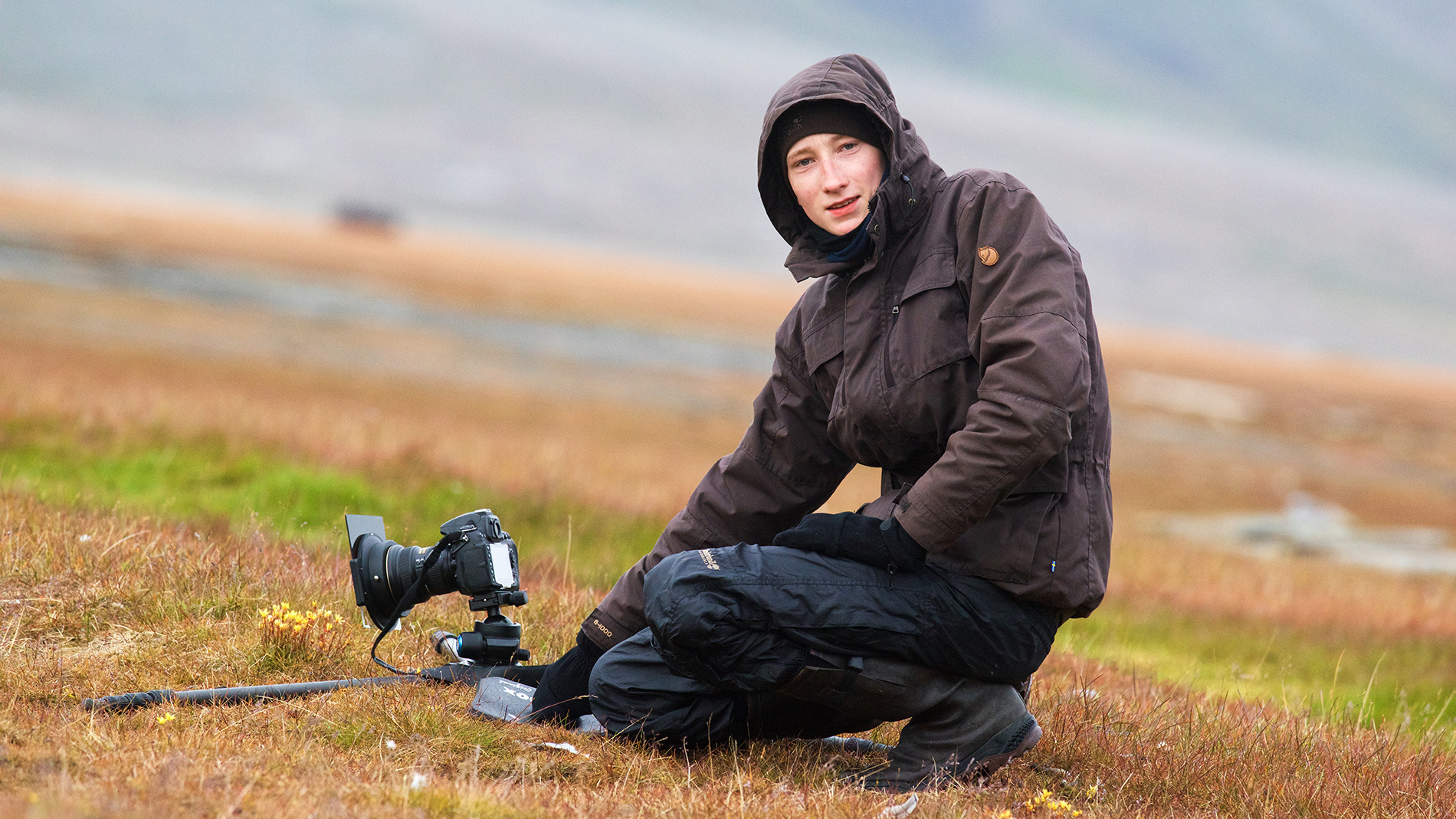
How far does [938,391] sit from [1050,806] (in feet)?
4.18

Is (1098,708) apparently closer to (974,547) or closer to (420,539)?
(974,547)

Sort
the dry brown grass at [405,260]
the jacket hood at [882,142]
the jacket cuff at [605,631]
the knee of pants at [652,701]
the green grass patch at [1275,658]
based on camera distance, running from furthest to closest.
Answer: the dry brown grass at [405,260] < the green grass patch at [1275,658] < the jacket cuff at [605,631] < the knee of pants at [652,701] < the jacket hood at [882,142]

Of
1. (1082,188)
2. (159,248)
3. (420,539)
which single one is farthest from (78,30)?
(420,539)

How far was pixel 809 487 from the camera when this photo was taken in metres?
4.45

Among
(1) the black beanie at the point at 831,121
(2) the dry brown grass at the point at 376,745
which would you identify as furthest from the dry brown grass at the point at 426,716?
(1) the black beanie at the point at 831,121

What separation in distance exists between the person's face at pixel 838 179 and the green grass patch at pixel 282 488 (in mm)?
4024

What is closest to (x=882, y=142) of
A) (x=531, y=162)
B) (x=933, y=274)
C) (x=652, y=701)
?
(x=933, y=274)

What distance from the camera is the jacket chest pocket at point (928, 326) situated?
388 centimetres

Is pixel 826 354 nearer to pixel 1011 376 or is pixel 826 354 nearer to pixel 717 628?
pixel 1011 376

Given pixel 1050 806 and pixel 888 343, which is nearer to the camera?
pixel 1050 806

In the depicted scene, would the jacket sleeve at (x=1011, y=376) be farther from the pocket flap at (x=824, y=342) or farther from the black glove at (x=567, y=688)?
the black glove at (x=567, y=688)

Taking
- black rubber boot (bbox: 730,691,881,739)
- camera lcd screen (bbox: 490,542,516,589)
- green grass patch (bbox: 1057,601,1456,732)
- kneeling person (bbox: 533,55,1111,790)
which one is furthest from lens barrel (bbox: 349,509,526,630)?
green grass patch (bbox: 1057,601,1456,732)

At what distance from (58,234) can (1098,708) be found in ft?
151

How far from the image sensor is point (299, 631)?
4.47 meters
